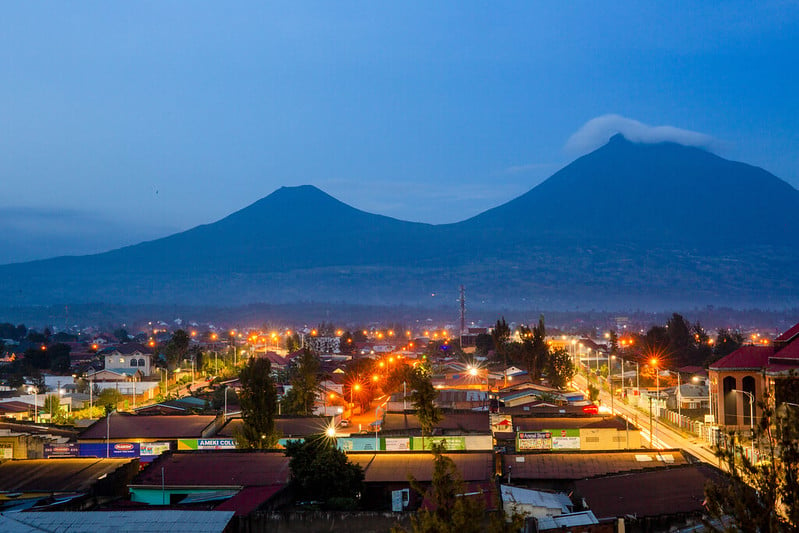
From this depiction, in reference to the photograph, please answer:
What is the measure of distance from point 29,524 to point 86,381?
151ft

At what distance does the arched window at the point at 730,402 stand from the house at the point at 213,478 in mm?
25068

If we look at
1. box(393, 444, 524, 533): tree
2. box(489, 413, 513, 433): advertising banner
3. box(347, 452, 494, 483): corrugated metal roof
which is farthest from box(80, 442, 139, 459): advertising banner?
box(393, 444, 524, 533): tree

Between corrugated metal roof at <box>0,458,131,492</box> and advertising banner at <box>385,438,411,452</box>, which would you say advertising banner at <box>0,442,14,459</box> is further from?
advertising banner at <box>385,438,411,452</box>

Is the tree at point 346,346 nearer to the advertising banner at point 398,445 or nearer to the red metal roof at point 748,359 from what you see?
the red metal roof at point 748,359

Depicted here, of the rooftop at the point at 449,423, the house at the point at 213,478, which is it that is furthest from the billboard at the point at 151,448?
the rooftop at the point at 449,423

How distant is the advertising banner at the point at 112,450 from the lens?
33000mm

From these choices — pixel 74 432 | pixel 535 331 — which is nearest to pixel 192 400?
pixel 74 432

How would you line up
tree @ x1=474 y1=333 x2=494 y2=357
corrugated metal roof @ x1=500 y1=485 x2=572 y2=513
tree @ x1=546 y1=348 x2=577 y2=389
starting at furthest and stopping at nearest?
tree @ x1=474 y1=333 x2=494 y2=357, tree @ x1=546 y1=348 x2=577 y2=389, corrugated metal roof @ x1=500 y1=485 x2=572 y2=513

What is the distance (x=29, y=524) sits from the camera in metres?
20.8

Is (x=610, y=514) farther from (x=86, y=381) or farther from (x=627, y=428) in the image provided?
(x=86, y=381)

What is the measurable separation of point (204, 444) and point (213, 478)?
6.88 m

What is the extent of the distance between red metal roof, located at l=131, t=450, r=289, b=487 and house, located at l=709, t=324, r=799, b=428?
81.4 feet

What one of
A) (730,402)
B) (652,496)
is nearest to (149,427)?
(652,496)

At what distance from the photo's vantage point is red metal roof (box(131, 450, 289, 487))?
27.6 metres
